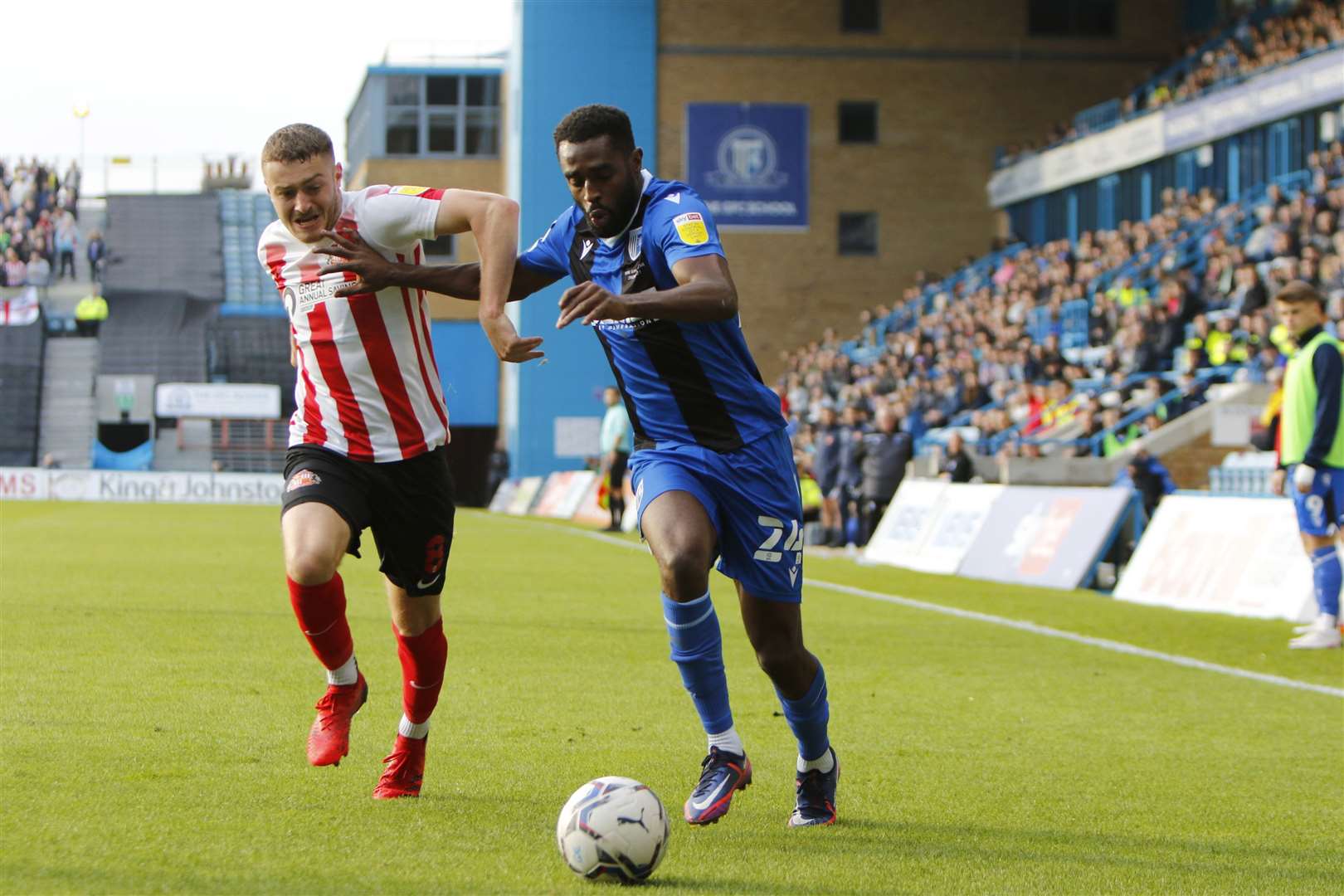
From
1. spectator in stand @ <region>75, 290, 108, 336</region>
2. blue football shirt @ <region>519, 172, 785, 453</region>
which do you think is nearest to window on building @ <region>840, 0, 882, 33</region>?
spectator in stand @ <region>75, 290, 108, 336</region>

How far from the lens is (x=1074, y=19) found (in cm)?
4638

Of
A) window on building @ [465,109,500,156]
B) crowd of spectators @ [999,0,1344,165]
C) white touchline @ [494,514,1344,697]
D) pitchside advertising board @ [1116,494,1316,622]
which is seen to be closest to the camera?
white touchline @ [494,514,1344,697]

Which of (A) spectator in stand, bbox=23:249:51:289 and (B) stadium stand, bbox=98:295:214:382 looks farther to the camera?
(A) spectator in stand, bbox=23:249:51:289

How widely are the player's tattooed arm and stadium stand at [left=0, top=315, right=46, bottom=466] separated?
49257mm

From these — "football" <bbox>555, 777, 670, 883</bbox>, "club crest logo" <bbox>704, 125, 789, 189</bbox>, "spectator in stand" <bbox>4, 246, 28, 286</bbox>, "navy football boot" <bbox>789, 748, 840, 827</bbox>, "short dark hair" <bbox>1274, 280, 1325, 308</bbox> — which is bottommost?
"navy football boot" <bbox>789, 748, 840, 827</bbox>

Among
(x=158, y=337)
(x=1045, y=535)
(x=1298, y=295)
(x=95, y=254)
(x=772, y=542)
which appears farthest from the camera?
(x=95, y=254)

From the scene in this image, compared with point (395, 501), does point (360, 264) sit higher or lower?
higher

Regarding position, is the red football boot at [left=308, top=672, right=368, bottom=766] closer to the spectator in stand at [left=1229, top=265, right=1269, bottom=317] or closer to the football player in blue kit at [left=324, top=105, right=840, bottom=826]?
the football player in blue kit at [left=324, top=105, right=840, bottom=826]

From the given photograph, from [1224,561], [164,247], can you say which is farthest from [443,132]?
[1224,561]

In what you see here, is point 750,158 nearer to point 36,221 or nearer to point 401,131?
point 401,131

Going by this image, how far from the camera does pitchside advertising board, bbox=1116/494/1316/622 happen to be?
13.2 meters

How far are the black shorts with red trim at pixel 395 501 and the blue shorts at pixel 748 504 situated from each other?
2.32 feet

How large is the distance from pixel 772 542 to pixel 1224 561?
9812mm

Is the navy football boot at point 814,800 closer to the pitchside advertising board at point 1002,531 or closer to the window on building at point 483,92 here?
the pitchside advertising board at point 1002,531
